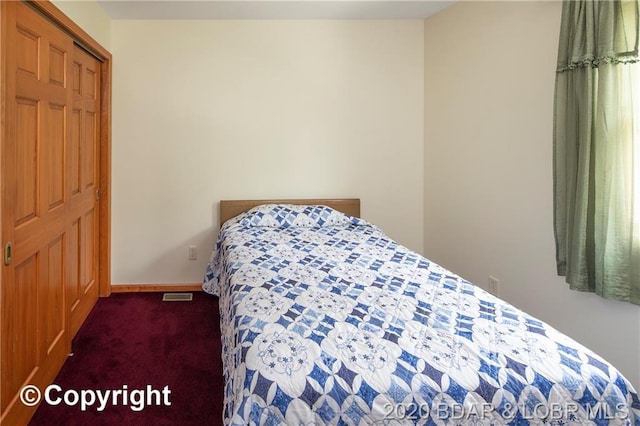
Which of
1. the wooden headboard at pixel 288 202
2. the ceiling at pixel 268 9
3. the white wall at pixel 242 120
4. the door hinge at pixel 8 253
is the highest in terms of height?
the ceiling at pixel 268 9

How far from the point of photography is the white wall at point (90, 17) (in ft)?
7.83

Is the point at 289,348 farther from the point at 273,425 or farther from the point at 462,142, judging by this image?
the point at 462,142

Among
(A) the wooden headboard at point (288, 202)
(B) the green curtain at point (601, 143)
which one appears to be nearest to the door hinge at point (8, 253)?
(A) the wooden headboard at point (288, 202)

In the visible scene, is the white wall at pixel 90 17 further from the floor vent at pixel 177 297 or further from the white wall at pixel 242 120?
the floor vent at pixel 177 297

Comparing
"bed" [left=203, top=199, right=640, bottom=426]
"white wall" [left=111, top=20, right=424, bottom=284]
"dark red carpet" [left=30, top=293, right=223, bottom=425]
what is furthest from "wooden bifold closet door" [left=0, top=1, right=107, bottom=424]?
"bed" [left=203, top=199, right=640, bottom=426]

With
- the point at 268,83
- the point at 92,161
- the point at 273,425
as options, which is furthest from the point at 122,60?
the point at 273,425

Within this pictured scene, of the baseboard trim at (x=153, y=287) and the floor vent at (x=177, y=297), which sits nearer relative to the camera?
the floor vent at (x=177, y=297)

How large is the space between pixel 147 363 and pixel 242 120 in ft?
6.68

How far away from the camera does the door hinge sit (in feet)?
5.29

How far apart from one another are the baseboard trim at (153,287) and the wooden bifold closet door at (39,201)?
73 centimetres

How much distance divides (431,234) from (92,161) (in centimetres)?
281

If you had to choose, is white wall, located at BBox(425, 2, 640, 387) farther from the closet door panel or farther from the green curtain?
the closet door panel

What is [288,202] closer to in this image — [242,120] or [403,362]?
[242,120]

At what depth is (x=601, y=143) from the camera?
6.55ft
